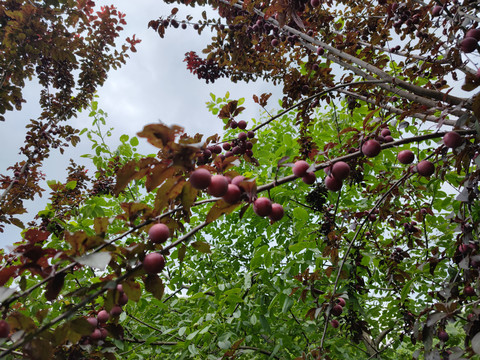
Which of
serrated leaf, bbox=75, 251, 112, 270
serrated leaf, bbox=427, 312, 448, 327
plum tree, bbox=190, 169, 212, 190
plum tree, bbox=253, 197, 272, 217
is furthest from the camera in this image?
serrated leaf, bbox=427, 312, 448, 327

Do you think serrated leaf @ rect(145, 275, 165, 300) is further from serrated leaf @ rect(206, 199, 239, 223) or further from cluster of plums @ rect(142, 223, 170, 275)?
serrated leaf @ rect(206, 199, 239, 223)

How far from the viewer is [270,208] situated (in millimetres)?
978

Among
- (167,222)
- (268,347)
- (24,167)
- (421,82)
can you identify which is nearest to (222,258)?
(268,347)

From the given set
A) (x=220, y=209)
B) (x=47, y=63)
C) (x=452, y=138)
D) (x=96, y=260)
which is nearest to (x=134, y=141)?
(x=47, y=63)

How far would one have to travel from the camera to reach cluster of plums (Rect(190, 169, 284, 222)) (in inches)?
33.6

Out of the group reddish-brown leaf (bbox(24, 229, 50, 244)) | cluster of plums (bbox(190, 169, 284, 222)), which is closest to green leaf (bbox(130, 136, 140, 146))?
reddish-brown leaf (bbox(24, 229, 50, 244))

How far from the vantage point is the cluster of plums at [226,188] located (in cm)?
85

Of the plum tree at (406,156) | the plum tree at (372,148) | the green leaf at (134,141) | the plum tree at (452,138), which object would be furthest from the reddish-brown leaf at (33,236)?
the green leaf at (134,141)

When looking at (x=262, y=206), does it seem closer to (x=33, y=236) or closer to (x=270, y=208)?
(x=270, y=208)

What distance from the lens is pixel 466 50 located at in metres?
1.63

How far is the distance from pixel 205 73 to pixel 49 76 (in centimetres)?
285

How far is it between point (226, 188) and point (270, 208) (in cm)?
19

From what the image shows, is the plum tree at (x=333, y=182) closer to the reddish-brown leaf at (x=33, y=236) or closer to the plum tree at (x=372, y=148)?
the plum tree at (x=372, y=148)

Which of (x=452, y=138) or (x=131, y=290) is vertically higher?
(x=452, y=138)
